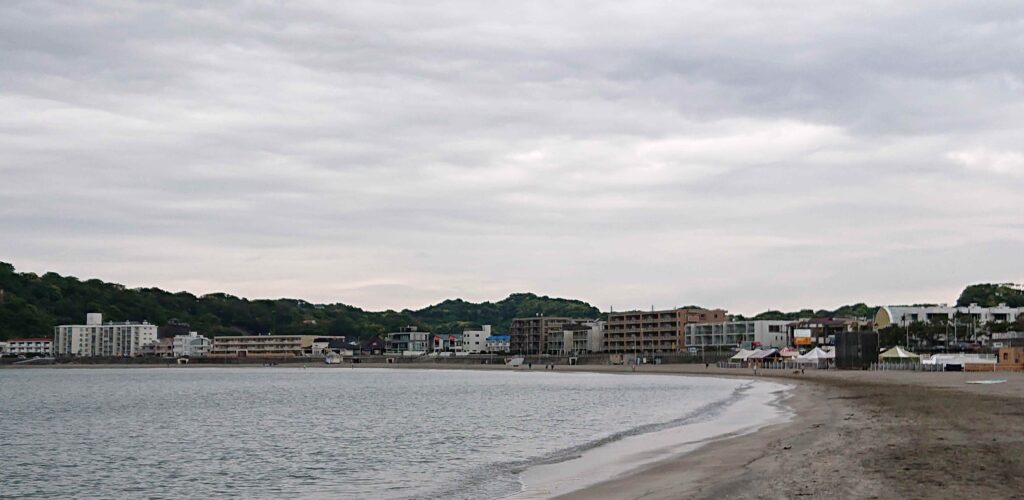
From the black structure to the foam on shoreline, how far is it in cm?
6293

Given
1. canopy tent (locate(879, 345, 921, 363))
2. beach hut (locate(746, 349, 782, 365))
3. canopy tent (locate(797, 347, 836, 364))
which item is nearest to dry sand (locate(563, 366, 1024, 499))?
canopy tent (locate(879, 345, 921, 363))

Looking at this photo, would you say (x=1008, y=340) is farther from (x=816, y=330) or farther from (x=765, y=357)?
(x=816, y=330)

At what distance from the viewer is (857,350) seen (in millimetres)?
108688

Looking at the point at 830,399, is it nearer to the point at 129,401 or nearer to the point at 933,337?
the point at 129,401

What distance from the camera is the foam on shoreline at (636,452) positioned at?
23547 millimetres

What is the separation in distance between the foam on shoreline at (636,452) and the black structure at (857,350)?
62928 millimetres

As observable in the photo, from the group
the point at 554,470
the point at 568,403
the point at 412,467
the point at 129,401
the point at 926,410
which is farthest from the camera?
the point at 129,401

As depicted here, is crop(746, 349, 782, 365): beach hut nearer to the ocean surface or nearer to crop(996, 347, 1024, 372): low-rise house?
crop(996, 347, 1024, 372): low-rise house

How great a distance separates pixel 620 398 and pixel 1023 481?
185ft

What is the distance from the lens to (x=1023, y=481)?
53.0ft

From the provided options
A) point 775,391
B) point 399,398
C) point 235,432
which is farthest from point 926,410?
point 399,398

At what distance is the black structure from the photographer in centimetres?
10788

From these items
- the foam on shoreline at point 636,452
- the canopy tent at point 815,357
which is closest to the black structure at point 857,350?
the canopy tent at point 815,357

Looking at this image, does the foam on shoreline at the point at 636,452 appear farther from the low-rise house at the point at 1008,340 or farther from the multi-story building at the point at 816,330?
the multi-story building at the point at 816,330
